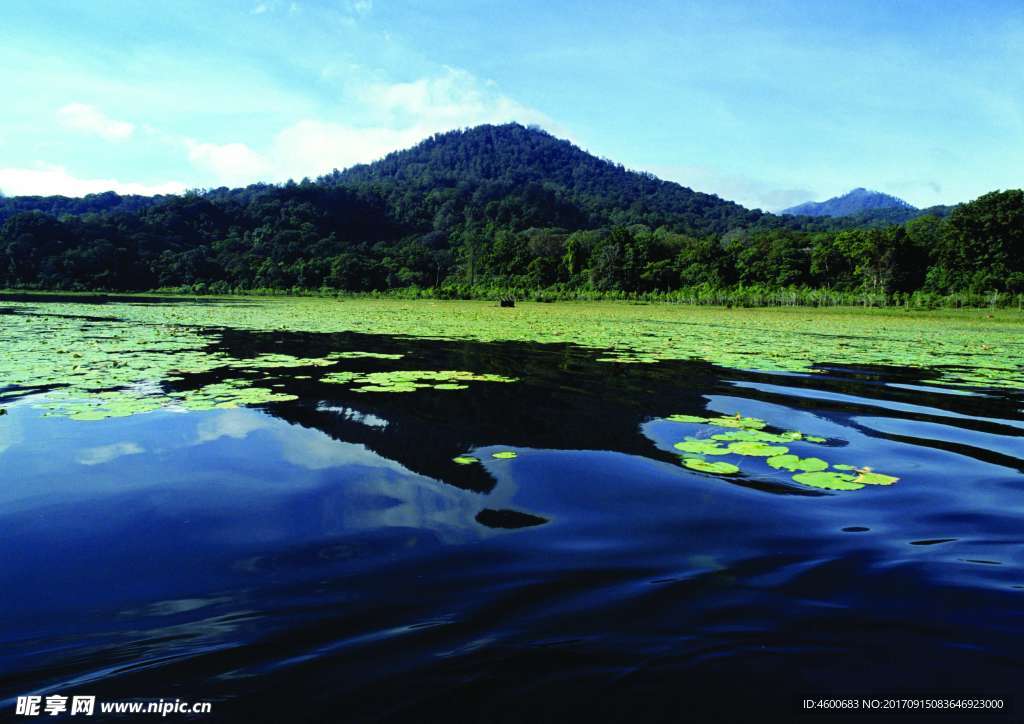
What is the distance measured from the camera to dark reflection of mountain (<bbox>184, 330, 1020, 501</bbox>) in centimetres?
521

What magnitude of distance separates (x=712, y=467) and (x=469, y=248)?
100 m

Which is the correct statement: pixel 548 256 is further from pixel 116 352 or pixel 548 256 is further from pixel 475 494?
pixel 475 494

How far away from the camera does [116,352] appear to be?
10195 millimetres

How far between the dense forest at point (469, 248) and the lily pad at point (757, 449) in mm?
49695

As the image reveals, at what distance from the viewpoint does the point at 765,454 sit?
16.0 ft

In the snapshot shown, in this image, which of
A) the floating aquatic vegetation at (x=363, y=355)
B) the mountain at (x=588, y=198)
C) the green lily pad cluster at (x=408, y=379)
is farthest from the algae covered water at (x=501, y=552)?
the mountain at (x=588, y=198)

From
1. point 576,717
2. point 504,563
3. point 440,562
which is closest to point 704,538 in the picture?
point 504,563

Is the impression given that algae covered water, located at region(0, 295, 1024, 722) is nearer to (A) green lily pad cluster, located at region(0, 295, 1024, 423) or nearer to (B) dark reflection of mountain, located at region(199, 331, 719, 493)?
(B) dark reflection of mountain, located at region(199, 331, 719, 493)

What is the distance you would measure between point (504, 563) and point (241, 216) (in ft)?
408

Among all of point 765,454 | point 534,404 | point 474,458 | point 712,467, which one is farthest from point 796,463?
point 534,404

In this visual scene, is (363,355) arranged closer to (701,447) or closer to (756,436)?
(701,447)

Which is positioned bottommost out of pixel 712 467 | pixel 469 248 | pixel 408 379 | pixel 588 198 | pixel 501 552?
pixel 501 552

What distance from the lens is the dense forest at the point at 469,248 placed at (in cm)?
5788

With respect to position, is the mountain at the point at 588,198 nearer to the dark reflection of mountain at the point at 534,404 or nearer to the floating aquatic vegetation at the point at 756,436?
the dark reflection of mountain at the point at 534,404
